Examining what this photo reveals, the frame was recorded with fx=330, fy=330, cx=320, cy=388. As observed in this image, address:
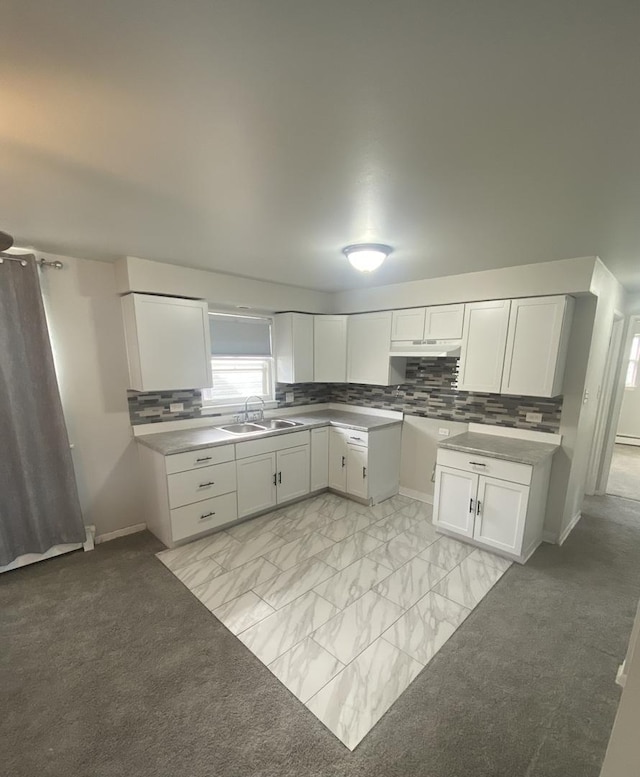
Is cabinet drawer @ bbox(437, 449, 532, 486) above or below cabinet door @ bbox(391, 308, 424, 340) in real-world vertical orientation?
below

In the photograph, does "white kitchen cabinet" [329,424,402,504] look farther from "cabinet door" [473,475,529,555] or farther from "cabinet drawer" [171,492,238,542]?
"cabinet drawer" [171,492,238,542]

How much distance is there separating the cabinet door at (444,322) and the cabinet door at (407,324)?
0.21ft

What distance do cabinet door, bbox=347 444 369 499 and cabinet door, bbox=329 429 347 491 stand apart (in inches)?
2.4

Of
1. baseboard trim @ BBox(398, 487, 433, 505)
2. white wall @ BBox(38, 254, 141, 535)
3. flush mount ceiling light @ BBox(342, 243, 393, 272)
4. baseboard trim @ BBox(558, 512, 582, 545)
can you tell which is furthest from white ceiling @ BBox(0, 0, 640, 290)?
baseboard trim @ BBox(398, 487, 433, 505)

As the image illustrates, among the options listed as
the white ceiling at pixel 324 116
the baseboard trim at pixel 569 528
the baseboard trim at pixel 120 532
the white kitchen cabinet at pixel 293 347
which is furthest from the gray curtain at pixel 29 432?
the baseboard trim at pixel 569 528

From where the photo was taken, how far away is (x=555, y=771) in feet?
4.42

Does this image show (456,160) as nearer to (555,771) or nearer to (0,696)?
(555,771)

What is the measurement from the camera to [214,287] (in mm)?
3156

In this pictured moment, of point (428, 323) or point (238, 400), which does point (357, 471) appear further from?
point (428, 323)

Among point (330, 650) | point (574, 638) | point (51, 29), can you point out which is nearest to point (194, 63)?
point (51, 29)

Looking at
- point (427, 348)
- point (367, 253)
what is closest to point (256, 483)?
point (427, 348)

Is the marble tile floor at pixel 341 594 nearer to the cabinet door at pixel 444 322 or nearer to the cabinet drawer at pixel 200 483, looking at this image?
the cabinet drawer at pixel 200 483

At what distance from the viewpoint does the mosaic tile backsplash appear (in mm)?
3035

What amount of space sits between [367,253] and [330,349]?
74.5 inches
